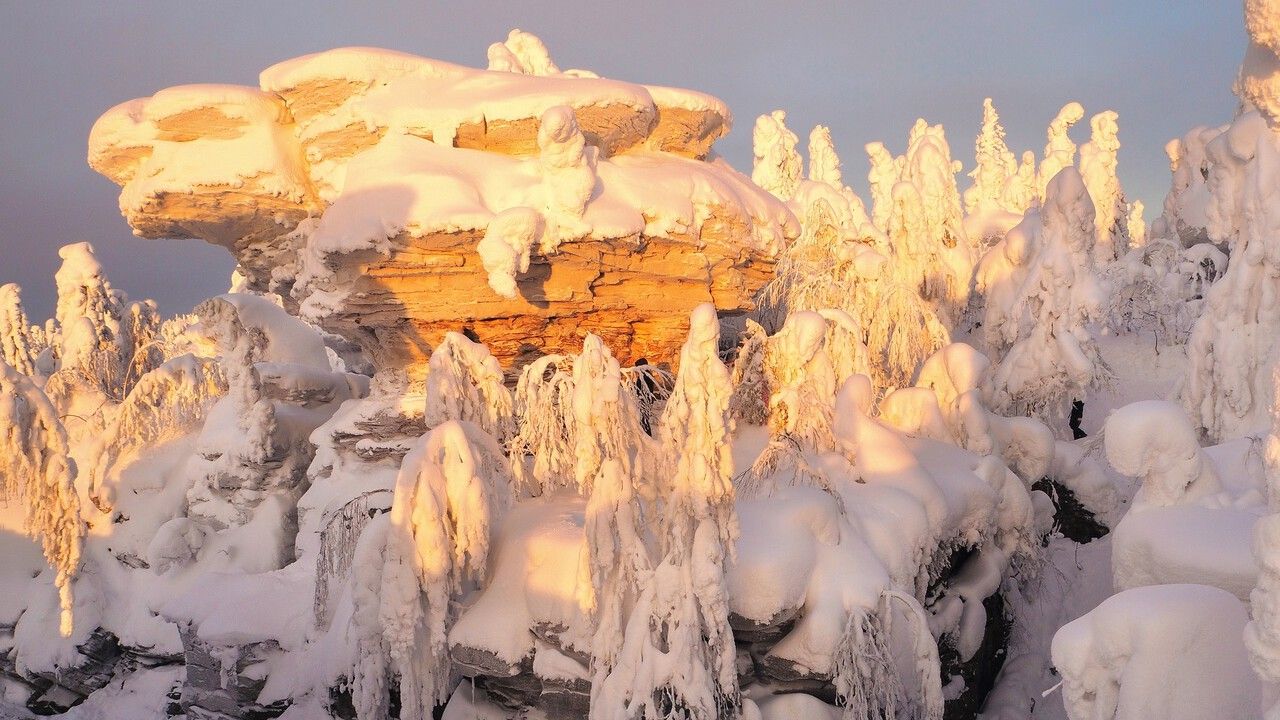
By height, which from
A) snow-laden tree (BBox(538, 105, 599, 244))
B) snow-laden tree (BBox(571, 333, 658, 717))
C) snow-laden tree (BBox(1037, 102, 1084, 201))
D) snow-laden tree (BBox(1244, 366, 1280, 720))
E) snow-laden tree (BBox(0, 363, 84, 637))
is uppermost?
snow-laden tree (BBox(1037, 102, 1084, 201))

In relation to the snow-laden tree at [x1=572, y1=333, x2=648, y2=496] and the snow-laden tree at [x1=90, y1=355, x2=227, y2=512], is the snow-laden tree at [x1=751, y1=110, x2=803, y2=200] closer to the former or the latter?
the snow-laden tree at [x1=90, y1=355, x2=227, y2=512]

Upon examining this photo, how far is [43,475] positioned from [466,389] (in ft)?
25.7

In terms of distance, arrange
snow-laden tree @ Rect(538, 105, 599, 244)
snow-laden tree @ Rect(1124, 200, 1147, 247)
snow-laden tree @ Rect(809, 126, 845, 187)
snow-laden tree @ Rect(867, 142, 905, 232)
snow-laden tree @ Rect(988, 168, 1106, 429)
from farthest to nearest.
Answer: snow-laden tree @ Rect(1124, 200, 1147, 247), snow-laden tree @ Rect(809, 126, 845, 187), snow-laden tree @ Rect(867, 142, 905, 232), snow-laden tree @ Rect(988, 168, 1106, 429), snow-laden tree @ Rect(538, 105, 599, 244)

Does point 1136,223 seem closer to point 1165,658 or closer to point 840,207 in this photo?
point 840,207

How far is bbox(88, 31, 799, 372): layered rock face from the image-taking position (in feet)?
35.4

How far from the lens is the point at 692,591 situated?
7316mm

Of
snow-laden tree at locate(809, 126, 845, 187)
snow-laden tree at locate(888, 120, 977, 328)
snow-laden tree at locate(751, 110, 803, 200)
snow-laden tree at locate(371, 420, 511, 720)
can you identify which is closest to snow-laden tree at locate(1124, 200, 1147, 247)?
snow-laden tree at locate(809, 126, 845, 187)

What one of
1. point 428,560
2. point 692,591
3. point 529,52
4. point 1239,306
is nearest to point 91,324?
point 529,52

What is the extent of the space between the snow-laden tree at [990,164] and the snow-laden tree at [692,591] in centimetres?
4048

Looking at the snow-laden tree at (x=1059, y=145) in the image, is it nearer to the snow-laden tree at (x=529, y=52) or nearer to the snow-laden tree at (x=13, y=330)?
the snow-laden tree at (x=529, y=52)

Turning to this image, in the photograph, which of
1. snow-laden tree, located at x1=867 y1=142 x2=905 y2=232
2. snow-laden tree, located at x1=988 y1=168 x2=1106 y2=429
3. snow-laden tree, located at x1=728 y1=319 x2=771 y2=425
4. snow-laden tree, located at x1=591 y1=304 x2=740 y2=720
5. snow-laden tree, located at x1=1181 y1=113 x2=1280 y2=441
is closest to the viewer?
snow-laden tree, located at x1=591 y1=304 x2=740 y2=720

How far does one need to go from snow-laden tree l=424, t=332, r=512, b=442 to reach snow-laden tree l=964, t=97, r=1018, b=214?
3960 cm

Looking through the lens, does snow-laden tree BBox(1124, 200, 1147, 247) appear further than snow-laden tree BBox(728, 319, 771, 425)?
Yes

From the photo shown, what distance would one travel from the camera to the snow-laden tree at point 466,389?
31.1ft
